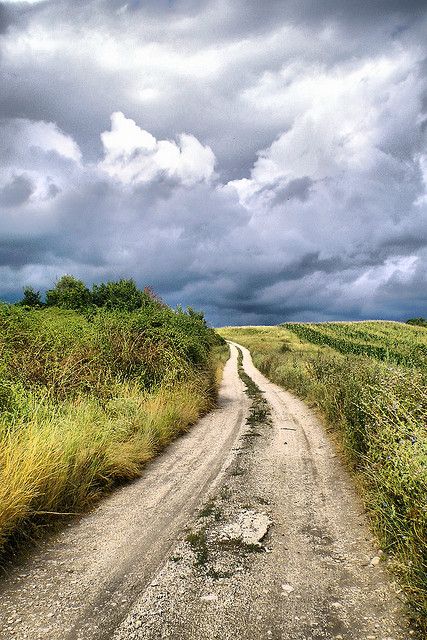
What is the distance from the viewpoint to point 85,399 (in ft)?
30.7

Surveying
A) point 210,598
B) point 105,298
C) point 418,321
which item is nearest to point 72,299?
point 105,298

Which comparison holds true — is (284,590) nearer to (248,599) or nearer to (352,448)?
(248,599)

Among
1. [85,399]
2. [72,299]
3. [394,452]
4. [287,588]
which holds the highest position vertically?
[72,299]

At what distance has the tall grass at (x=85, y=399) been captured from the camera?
17.7 ft

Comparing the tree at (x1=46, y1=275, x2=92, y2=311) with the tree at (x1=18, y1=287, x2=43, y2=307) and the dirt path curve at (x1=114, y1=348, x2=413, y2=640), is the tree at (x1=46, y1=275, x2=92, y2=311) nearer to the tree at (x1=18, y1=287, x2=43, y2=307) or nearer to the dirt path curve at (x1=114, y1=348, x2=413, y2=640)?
the tree at (x1=18, y1=287, x2=43, y2=307)

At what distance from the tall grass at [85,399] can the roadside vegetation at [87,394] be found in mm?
23

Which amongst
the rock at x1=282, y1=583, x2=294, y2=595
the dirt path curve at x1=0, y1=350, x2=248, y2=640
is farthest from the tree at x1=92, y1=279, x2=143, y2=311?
the rock at x1=282, y1=583, x2=294, y2=595

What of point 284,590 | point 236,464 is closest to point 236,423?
point 236,464

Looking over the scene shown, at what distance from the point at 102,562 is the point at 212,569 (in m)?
1.14

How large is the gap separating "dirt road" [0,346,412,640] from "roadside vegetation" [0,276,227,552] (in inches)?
19.1

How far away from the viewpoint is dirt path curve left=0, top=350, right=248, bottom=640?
3.48 metres

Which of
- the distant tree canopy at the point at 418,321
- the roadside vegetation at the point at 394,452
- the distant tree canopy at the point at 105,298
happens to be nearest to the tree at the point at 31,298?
the distant tree canopy at the point at 105,298

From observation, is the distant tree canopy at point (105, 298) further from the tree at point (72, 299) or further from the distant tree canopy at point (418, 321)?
the distant tree canopy at point (418, 321)

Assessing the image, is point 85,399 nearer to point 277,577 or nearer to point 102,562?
point 102,562
